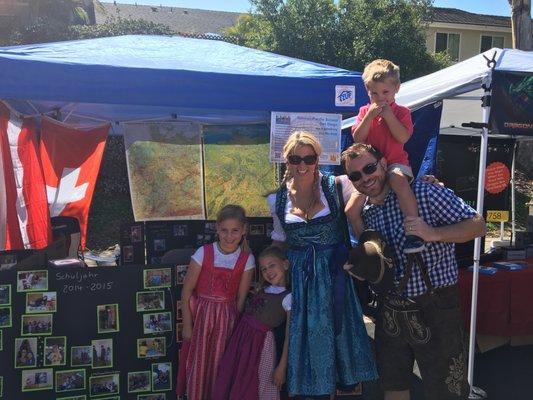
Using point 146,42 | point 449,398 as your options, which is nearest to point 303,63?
point 146,42

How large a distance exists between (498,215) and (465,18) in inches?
1035

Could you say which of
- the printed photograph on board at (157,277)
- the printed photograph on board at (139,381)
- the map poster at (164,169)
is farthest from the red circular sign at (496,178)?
the printed photograph on board at (139,381)

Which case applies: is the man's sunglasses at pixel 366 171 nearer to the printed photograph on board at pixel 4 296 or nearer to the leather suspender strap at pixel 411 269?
the leather suspender strap at pixel 411 269

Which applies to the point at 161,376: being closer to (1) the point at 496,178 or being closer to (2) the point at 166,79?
(2) the point at 166,79

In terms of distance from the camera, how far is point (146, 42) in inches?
160

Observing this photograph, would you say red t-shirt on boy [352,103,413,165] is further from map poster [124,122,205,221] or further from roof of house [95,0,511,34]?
roof of house [95,0,511,34]

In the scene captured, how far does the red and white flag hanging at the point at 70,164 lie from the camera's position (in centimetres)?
427

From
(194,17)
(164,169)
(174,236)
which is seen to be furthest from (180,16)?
(174,236)

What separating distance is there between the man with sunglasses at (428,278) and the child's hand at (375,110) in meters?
0.33

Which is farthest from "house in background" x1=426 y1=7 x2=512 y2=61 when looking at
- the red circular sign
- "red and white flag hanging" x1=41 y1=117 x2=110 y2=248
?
"red and white flag hanging" x1=41 y1=117 x2=110 y2=248

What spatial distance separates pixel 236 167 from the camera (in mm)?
4512

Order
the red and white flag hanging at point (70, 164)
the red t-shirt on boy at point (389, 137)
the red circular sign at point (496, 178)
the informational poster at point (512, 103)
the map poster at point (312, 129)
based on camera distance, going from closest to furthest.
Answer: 1. the red t-shirt on boy at point (389, 137)
2. the map poster at point (312, 129)
3. the informational poster at point (512, 103)
4. the red and white flag hanging at point (70, 164)
5. the red circular sign at point (496, 178)

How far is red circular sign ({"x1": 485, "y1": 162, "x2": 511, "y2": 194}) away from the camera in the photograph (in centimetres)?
570

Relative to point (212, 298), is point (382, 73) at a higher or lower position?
higher
